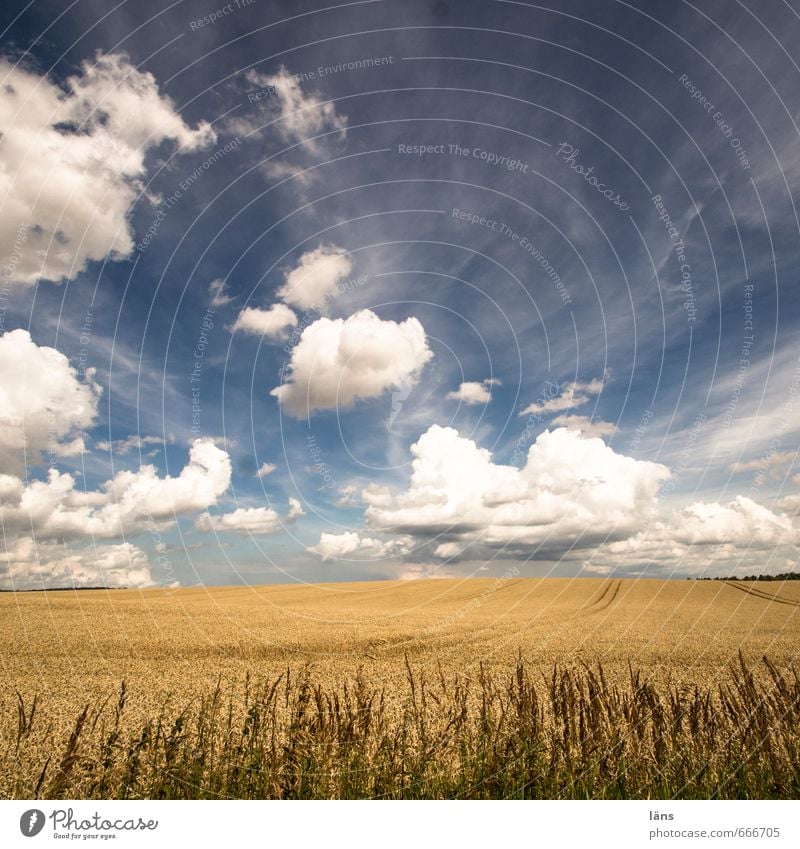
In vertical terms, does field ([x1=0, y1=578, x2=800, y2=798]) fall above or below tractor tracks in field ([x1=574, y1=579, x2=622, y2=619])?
above

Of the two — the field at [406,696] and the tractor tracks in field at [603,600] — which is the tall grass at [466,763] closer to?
the field at [406,696]

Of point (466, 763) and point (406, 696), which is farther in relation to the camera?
point (406, 696)

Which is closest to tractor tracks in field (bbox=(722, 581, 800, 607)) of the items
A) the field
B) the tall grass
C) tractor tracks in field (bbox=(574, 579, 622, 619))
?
the field

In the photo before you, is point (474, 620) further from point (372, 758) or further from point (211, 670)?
point (372, 758)

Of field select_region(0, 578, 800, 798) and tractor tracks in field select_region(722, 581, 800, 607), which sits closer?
field select_region(0, 578, 800, 798)

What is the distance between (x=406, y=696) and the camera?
1398 cm

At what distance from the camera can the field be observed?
17.3ft

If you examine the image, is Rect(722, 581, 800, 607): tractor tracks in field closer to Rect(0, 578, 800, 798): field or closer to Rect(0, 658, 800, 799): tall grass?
Rect(0, 578, 800, 798): field

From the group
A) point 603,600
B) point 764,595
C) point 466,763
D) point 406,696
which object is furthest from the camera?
point 764,595

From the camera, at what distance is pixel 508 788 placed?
16.9 feet

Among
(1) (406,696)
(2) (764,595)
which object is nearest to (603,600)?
(2) (764,595)

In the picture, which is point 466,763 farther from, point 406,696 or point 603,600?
point 603,600

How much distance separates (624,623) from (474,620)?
1169 centimetres
